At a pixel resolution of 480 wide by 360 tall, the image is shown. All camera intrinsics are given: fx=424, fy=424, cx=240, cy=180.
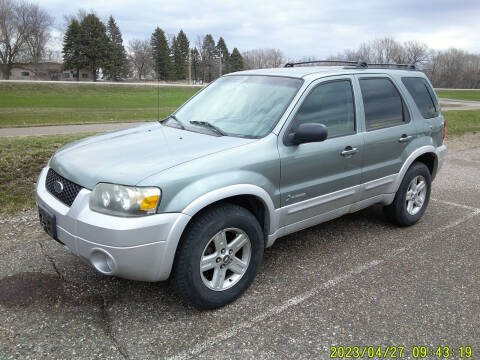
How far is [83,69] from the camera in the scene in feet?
210

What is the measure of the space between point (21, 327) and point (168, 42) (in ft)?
249

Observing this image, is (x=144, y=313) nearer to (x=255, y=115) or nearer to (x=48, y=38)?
(x=255, y=115)

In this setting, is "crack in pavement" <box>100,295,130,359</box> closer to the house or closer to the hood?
the hood

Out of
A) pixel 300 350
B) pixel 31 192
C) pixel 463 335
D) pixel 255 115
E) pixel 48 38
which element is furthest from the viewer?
pixel 48 38

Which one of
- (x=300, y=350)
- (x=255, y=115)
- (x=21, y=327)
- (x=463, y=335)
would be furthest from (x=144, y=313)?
(x=463, y=335)

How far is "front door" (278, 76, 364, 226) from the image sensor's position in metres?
3.48

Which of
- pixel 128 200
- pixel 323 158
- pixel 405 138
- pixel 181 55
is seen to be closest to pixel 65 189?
pixel 128 200

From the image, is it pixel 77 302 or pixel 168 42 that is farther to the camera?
pixel 168 42

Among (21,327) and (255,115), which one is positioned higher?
(255,115)

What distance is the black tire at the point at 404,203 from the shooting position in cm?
469

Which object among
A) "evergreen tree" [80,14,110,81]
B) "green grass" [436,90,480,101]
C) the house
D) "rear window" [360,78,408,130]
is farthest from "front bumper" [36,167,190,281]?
the house

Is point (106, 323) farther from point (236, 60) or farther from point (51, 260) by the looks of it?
point (236, 60)

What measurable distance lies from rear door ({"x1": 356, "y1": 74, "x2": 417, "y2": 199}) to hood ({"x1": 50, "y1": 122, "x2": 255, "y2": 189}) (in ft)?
4.83

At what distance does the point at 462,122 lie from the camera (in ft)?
53.5
